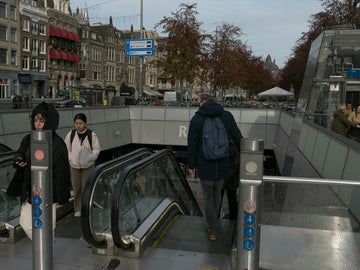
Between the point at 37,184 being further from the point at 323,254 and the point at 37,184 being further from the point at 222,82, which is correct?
the point at 222,82

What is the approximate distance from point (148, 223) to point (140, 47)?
881 inches

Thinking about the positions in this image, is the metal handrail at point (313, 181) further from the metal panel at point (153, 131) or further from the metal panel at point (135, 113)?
the metal panel at point (135, 113)

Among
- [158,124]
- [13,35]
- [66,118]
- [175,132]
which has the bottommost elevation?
[175,132]

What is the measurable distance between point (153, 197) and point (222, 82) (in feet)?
107

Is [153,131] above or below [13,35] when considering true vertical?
below

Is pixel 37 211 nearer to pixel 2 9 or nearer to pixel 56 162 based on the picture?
pixel 56 162

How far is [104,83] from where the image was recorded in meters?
67.4

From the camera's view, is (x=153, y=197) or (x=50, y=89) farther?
(x=50, y=89)

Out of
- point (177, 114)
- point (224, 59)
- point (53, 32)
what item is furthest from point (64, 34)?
point (177, 114)

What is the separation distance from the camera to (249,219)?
10.1 ft

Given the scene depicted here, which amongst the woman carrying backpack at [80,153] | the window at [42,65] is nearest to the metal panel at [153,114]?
the woman carrying backpack at [80,153]

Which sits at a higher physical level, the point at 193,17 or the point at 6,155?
the point at 193,17

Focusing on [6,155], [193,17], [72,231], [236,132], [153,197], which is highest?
[193,17]

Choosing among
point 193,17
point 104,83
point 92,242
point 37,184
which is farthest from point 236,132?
point 104,83
